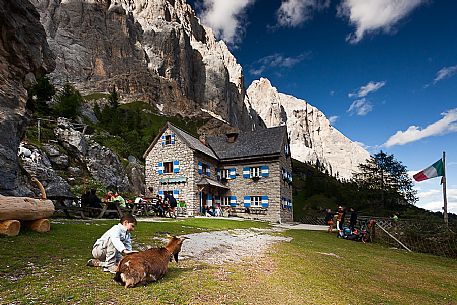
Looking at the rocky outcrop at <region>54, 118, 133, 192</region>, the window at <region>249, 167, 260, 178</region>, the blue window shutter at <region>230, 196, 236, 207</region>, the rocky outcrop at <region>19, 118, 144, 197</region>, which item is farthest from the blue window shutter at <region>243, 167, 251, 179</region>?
the rocky outcrop at <region>54, 118, 133, 192</region>

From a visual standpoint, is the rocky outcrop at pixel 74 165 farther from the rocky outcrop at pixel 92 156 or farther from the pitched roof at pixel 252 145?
the pitched roof at pixel 252 145

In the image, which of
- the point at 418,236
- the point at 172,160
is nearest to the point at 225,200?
the point at 172,160

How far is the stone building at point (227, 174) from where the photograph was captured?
96.8 ft

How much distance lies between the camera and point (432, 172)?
17.7 metres

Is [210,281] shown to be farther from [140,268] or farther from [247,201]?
[247,201]

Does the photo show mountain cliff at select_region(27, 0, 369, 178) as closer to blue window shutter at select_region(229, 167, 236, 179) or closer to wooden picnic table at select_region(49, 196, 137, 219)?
blue window shutter at select_region(229, 167, 236, 179)

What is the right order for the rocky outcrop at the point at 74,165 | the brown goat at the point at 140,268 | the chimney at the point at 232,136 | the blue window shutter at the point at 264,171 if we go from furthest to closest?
1. the chimney at the point at 232,136
2. the blue window shutter at the point at 264,171
3. the rocky outcrop at the point at 74,165
4. the brown goat at the point at 140,268

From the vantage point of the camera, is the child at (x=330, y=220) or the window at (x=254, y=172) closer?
the child at (x=330, y=220)

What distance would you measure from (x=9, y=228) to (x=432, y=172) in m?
21.5

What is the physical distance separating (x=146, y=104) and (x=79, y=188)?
82.5m

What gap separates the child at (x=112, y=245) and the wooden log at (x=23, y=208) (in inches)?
141

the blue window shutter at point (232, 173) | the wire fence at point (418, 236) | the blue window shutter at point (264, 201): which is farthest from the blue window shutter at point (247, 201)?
the wire fence at point (418, 236)

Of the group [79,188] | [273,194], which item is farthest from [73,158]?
[273,194]

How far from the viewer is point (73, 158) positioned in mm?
28125
